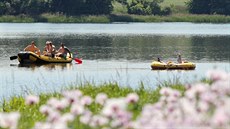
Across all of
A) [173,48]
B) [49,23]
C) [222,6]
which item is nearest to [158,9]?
[222,6]

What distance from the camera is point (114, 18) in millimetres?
154250

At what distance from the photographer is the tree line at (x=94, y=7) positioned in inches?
5856

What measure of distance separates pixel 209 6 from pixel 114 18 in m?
22.6

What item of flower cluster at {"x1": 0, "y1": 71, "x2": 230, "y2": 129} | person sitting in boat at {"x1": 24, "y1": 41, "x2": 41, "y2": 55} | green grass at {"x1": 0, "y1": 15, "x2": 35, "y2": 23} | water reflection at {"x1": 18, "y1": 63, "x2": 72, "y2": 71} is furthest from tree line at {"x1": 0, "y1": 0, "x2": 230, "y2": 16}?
flower cluster at {"x1": 0, "y1": 71, "x2": 230, "y2": 129}

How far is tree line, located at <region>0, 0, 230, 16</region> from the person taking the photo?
14875 centimetres

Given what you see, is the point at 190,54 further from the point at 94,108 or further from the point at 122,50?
the point at 94,108

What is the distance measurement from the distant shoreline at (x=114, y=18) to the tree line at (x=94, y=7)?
1547 millimetres

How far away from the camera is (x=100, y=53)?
2662 inches

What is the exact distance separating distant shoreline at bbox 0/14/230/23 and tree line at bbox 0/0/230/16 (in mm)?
1547

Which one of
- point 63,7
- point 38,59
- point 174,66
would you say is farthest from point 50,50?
point 63,7

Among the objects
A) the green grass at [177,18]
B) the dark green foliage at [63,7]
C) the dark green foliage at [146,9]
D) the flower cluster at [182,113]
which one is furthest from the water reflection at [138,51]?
the dark green foliage at [146,9]

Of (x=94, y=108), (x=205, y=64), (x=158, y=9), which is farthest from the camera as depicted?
(x=158, y=9)

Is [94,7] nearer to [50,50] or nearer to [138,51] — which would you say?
[138,51]

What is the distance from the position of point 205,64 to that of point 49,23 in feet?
339
